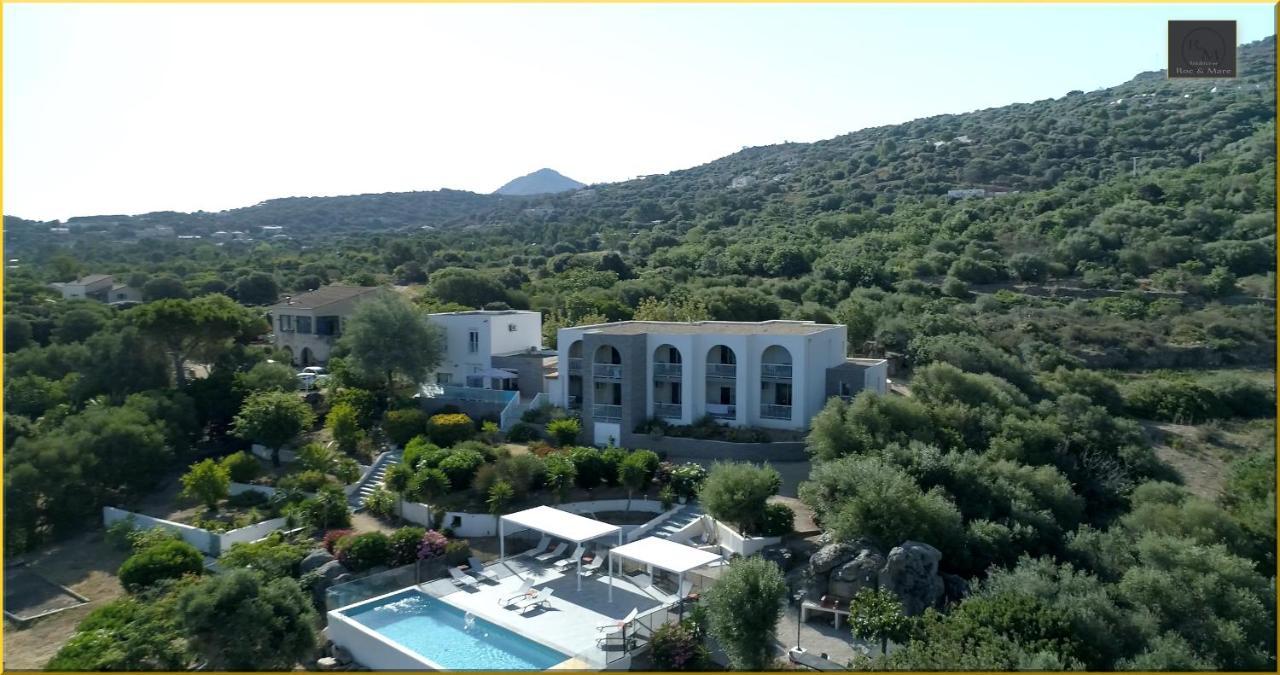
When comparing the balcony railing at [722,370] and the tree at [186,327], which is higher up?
the tree at [186,327]

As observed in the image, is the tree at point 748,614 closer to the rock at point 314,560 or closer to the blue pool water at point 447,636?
the blue pool water at point 447,636

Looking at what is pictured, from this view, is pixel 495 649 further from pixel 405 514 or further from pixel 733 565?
pixel 405 514

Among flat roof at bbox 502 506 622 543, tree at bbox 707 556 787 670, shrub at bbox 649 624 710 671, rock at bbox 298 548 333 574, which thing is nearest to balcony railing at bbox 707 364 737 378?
flat roof at bbox 502 506 622 543

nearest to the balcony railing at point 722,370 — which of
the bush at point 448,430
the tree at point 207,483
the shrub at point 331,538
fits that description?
the bush at point 448,430

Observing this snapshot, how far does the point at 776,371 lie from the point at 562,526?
10.8 m

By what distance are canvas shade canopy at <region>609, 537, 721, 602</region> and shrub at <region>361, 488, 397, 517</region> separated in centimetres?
800

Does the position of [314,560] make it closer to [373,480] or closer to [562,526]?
[373,480]

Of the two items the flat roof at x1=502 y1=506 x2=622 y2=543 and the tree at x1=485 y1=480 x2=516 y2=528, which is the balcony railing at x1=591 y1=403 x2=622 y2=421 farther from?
the flat roof at x1=502 y1=506 x2=622 y2=543

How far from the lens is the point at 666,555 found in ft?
58.8

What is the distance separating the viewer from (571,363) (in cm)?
2991

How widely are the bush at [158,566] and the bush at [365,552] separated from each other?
138 inches

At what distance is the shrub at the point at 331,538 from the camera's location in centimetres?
2075

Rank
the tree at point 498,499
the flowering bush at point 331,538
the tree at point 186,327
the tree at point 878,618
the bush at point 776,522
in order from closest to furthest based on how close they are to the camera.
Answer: the tree at point 878,618 < the bush at point 776,522 < the flowering bush at point 331,538 < the tree at point 498,499 < the tree at point 186,327

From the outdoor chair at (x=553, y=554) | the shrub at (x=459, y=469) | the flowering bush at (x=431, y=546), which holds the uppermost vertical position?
the shrub at (x=459, y=469)
